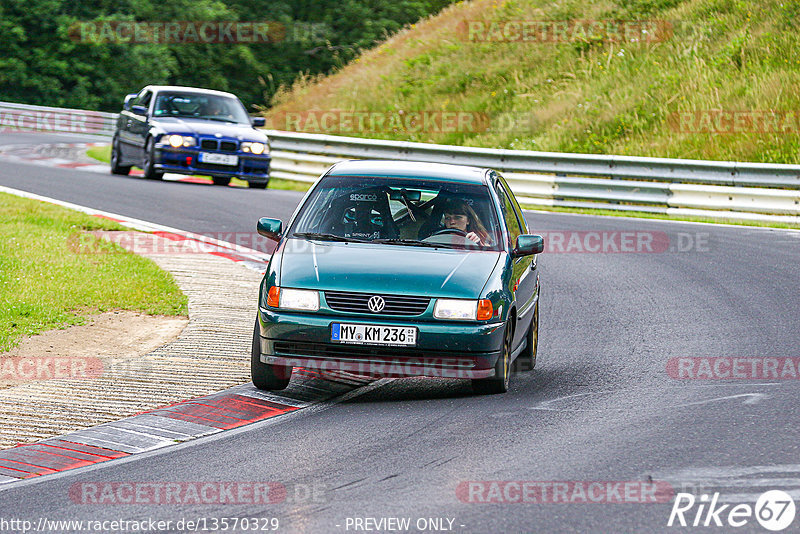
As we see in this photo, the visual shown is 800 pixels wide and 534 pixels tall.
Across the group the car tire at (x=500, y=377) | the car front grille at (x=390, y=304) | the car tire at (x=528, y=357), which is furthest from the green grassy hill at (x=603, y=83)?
the car front grille at (x=390, y=304)

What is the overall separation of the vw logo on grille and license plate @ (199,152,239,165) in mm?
14984

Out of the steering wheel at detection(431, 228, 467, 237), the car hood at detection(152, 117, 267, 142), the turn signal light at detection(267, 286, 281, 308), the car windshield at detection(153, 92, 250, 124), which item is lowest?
the turn signal light at detection(267, 286, 281, 308)

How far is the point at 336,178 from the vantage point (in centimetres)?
945

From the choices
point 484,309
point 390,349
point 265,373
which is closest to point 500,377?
point 484,309

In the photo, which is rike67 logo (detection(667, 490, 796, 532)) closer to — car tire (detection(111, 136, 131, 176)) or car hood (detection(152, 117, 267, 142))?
car hood (detection(152, 117, 267, 142))

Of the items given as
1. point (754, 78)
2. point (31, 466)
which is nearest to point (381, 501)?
point (31, 466)

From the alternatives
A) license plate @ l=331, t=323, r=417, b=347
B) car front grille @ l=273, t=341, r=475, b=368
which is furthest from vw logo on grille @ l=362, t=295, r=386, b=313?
car front grille @ l=273, t=341, r=475, b=368

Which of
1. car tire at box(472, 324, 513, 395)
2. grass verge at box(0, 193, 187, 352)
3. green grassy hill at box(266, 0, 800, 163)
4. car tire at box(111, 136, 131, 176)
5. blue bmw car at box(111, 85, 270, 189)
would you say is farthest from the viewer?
green grassy hill at box(266, 0, 800, 163)

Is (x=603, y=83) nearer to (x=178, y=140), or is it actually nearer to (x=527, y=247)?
(x=178, y=140)

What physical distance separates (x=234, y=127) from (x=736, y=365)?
15.4m

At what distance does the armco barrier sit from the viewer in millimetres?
20594

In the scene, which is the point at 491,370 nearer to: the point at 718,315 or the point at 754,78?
the point at 718,315

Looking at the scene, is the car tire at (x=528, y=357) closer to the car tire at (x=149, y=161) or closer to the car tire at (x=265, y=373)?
the car tire at (x=265, y=373)

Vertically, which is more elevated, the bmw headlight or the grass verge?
the bmw headlight
